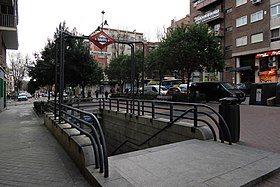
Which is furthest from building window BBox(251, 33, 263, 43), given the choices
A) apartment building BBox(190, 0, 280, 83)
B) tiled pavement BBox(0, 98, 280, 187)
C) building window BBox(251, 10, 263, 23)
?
tiled pavement BBox(0, 98, 280, 187)

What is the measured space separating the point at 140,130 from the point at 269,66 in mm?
26552

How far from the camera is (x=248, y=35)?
32438mm

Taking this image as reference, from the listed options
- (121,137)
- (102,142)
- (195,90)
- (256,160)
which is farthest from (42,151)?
(195,90)

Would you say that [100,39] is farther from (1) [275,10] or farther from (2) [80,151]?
(1) [275,10]

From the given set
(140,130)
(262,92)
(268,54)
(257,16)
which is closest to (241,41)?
(257,16)

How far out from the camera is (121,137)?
36.8 ft

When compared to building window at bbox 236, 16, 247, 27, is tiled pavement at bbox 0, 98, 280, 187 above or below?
below

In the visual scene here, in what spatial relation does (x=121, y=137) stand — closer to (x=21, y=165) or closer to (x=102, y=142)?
(x=21, y=165)

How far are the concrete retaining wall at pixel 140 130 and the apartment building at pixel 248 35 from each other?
2456 cm

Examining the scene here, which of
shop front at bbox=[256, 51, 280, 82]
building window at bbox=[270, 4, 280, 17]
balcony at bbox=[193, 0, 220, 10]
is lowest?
shop front at bbox=[256, 51, 280, 82]

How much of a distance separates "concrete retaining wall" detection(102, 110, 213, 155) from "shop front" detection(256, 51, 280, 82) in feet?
80.3

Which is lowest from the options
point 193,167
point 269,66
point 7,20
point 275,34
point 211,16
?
point 193,167

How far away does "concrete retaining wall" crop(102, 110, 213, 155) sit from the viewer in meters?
6.43

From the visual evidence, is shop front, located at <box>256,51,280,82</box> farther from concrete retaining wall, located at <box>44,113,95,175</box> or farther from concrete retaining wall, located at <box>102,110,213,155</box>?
concrete retaining wall, located at <box>44,113,95,175</box>
